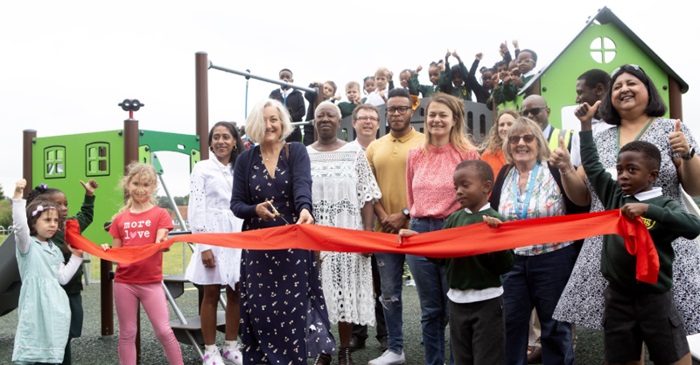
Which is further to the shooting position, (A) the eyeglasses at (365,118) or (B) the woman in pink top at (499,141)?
(A) the eyeglasses at (365,118)

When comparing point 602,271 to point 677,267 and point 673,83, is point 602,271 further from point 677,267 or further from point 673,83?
point 673,83

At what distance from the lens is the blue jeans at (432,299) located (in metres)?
4.75

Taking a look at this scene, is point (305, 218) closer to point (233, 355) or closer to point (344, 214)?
point (344, 214)

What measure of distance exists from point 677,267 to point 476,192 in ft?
3.73

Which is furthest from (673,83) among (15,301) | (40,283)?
(15,301)

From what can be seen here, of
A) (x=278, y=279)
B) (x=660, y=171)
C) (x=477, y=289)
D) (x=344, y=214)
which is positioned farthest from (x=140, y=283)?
(x=660, y=171)

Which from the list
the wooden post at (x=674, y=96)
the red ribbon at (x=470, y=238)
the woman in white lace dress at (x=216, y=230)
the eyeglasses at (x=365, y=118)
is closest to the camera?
the red ribbon at (x=470, y=238)

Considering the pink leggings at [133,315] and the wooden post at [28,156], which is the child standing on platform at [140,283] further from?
the wooden post at [28,156]

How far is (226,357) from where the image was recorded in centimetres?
566

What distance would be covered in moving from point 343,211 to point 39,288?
230cm

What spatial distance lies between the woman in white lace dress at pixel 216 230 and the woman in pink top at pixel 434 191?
1.64m

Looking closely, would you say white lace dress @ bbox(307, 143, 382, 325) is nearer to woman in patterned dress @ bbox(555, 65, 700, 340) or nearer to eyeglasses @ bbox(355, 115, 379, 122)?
eyeglasses @ bbox(355, 115, 379, 122)

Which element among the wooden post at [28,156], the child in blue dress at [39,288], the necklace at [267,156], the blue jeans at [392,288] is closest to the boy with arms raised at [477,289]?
the necklace at [267,156]

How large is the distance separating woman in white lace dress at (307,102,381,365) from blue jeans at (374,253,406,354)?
148 millimetres
